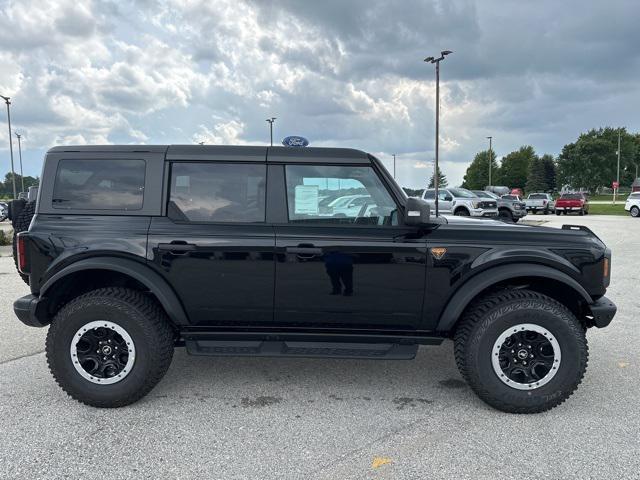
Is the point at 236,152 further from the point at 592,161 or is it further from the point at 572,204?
the point at 592,161

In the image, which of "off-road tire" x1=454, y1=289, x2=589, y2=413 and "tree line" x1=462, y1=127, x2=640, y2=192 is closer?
"off-road tire" x1=454, y1=289, x2=589, y2=413

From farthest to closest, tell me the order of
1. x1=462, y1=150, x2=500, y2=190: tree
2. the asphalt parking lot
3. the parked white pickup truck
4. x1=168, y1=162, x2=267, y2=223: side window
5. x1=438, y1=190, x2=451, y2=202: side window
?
x1=462, y1=150, x2=500, y2=190: tree < the parked white pickup truck < x1=438, y1=190, x2=451, y2=202: side window < x1=168, y1=162, x2=267, y2=223: side window < the asphalt parking lot

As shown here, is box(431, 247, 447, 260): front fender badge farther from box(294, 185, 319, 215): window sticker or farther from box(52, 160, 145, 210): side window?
box(52, 160, 145, 210): side window

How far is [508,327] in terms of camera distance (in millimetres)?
3307

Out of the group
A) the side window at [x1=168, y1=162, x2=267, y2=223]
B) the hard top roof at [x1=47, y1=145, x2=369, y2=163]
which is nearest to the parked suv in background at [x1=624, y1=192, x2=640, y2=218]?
the hard top roof at [x1=47, y1=145, x2=369, y2=163]

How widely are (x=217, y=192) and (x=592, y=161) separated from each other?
332 ft

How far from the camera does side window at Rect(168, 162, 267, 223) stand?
347 cm

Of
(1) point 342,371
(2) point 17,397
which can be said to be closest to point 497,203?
(1) point 342,371

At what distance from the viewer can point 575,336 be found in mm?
3287

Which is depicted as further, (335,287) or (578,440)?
(335,287)

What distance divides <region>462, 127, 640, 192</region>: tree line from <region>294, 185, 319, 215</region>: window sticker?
91841mm

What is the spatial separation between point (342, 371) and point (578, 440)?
1815mm

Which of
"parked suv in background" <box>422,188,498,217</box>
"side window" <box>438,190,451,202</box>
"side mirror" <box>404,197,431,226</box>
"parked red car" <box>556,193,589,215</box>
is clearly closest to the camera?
"side mirror" <box>404,197,431,226</box>

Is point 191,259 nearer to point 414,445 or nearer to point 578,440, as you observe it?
point 414,445
